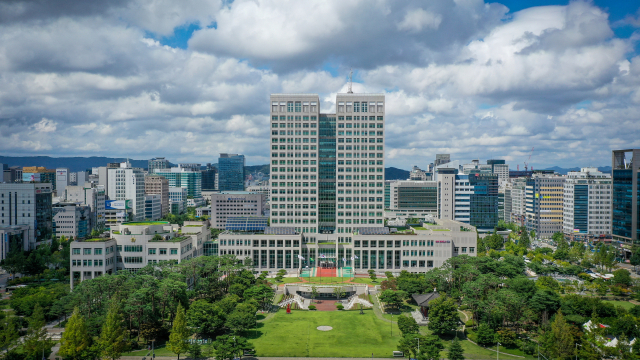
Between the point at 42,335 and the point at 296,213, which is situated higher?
the point at 296,213

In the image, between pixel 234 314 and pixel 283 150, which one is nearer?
pixel 234 314

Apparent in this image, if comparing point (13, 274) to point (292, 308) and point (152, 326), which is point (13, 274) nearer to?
point (152, 326)

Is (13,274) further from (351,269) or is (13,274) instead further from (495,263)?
(495,263)

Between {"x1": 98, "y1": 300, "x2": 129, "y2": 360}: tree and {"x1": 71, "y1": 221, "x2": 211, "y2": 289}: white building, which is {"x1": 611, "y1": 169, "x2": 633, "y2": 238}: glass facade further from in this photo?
{"x1": 98, "y1": 300, "x2": 129, "y2": 360}: tree

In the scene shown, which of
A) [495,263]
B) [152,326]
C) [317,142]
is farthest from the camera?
[317,142]

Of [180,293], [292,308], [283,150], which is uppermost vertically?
[283,150]

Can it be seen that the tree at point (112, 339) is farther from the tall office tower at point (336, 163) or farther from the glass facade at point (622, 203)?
the glass facade at point (622, 203)

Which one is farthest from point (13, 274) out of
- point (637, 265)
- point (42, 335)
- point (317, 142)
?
point (637, 265)

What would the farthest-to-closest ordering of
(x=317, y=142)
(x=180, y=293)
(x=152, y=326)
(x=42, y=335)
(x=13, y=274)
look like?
(x=317, y=142), (x=13, y=274), (x=180, y=293), (x=152, y=326), (x=42, y=335)
